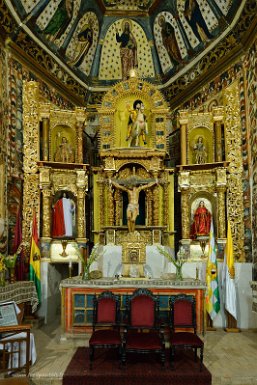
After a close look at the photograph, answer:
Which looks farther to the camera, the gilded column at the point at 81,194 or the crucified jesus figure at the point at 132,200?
Answer: the gilded column at the point at 81,194

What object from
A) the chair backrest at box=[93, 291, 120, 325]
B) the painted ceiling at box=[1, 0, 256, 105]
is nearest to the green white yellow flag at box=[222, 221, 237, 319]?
the chair backrest at box=[93, 291, 120, 325]

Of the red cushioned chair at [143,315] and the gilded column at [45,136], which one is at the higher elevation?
the gilded column at [45,136]

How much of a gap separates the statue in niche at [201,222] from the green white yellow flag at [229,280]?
1.55 m

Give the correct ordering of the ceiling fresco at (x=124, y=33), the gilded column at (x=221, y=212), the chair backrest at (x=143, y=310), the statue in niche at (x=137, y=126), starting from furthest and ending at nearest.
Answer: the statue in niche at (x=137, y=126)
the ceiling fresco at (x=124, y=33)
the gilded column at (x=221, y=212)
the chair backrest at (x=143, y=310)

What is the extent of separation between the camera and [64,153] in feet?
46.0

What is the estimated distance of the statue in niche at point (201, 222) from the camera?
13016 mm

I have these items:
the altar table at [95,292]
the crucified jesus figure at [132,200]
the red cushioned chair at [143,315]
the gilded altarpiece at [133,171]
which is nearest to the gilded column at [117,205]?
the gilded altarpiece at [133,171]

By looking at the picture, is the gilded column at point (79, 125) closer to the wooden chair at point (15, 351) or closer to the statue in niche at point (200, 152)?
the statue in niche at point (200, 152)

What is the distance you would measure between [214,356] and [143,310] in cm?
181

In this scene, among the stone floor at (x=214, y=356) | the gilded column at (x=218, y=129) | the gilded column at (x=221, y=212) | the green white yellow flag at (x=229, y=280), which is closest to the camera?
the stone floor at (x=214, y=356)

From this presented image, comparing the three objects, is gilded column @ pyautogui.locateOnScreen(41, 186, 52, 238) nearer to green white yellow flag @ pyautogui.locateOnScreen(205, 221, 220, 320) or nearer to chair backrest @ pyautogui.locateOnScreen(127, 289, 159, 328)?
green white yellow flag @ pyautogui.locateOnScreen(205, 221, 220, 320)

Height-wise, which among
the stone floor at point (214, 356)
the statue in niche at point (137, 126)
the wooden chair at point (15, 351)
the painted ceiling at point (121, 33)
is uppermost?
the painted ceiling at point (121, 33)

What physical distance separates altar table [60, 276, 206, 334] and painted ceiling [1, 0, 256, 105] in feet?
26.4

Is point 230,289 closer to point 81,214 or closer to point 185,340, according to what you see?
point 185,340
